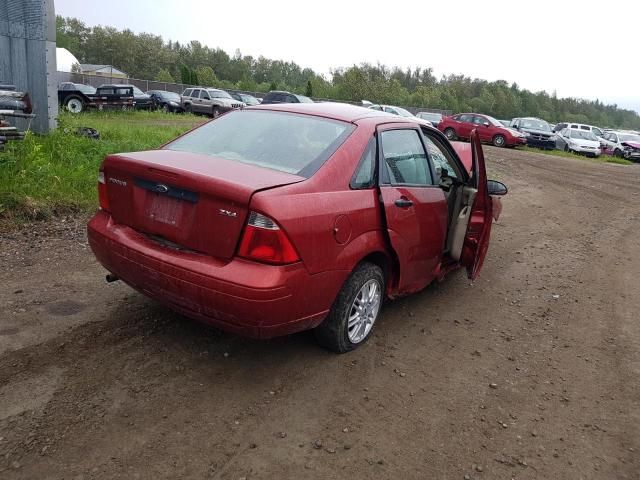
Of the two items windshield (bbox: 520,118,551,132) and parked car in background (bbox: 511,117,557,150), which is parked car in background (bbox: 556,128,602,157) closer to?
parked car in background (bbox: 511,117,557,150)

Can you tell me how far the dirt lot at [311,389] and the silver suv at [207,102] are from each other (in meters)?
24.3

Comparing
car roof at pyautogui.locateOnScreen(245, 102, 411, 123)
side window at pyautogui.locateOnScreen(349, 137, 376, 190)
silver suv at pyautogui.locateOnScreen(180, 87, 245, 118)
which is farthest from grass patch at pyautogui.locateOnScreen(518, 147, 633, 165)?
side window at pyautogui.locateOnScreen(349, 137, 376, 190)

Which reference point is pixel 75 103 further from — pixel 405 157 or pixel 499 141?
pixel 405 157

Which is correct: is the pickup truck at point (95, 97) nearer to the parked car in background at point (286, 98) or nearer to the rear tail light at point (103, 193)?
the parked car in background at point (286, 98)

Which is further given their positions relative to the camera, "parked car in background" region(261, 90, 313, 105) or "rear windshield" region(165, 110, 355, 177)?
"parked car in background" region(261, 90, 313, 105)

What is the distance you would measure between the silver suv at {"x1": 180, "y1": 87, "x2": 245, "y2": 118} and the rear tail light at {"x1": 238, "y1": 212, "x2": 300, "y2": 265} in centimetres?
2645

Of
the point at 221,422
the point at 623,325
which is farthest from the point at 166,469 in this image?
the point at 623,325

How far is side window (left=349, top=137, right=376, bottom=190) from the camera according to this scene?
355cm

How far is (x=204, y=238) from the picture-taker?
3.10 meters

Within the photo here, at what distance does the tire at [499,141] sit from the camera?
24.2 m

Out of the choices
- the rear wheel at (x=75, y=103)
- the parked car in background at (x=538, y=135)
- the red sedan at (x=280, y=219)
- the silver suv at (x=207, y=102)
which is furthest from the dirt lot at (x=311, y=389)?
the silver suv at (x=207, y=102)

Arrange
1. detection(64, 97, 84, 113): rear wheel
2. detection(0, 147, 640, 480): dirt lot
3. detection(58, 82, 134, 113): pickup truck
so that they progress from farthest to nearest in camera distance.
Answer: detection(58, 82, 134, 113): pickup truck
detection(64, 97, 84, 113): rear wheel
detection(0, 147, 640, 480): dirt lot

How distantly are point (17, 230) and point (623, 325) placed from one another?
6099 millimetres

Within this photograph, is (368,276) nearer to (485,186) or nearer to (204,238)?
(204,238)
